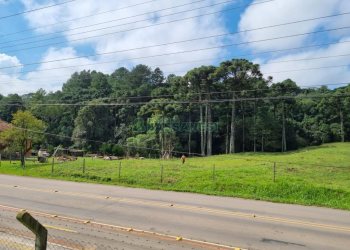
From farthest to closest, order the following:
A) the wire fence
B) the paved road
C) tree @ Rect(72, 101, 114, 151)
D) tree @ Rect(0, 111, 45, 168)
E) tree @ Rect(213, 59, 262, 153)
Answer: tree @ Rect(72, 101, 114, 151) → tree @ Rect(213, 59, 262, 153) → tree @ Rect(0, 111, 45, 168) → the wire fence → the paved road

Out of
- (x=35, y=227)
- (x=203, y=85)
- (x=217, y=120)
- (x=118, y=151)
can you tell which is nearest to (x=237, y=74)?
(x=203, y=85)

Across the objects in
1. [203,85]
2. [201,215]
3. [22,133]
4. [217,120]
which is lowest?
[201,215]

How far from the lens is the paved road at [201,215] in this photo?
12.1 m

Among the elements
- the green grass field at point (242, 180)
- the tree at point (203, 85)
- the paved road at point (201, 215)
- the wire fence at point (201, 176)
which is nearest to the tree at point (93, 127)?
the tree at point (203, 85)

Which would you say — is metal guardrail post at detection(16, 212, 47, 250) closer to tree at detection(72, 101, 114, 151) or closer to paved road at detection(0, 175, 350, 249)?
paved road at detection(0, 175, 350, 249)

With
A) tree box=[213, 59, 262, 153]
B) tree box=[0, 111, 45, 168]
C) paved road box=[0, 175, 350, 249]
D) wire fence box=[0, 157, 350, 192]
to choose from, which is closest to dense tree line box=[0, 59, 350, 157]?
tree box=[213, 59, 262, 153]

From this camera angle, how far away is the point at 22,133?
4053 centimetres

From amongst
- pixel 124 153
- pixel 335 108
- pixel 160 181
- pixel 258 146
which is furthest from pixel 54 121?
pixel 160 181

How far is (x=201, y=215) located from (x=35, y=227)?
453 inches

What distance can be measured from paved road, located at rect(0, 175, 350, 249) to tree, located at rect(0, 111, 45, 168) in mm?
18601

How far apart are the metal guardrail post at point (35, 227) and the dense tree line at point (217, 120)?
5642 centimetres

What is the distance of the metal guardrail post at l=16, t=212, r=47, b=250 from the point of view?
448 cm

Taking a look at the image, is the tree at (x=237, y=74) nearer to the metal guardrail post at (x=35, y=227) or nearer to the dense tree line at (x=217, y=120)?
the dense tree line at (x=217, y=120)

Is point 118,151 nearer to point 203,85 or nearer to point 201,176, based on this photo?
point 203,85
